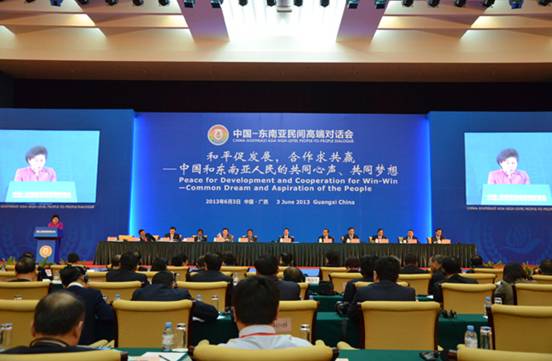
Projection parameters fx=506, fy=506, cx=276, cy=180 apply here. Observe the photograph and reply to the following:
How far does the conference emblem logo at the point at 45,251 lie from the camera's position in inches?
391

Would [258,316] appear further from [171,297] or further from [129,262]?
[129,262]

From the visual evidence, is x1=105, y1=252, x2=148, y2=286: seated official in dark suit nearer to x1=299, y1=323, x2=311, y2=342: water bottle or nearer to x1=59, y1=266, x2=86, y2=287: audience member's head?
x1=59, y1=266, x2=86, y2=287: audience member's head

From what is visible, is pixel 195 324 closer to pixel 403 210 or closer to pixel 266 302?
pixel 266 302

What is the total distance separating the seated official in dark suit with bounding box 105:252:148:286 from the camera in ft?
13.9

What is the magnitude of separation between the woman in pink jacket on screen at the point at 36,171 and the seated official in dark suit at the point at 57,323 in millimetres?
10673

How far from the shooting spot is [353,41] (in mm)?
11531

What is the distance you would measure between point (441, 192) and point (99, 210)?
7.80 m

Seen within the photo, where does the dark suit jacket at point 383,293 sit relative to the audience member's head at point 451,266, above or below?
below

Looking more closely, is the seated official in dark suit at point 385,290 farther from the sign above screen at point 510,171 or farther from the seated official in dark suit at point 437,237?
the sign above screen at point 510,171

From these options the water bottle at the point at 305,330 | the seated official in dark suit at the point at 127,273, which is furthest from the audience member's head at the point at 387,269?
→ the seated official in dark suit at the point at 127,273

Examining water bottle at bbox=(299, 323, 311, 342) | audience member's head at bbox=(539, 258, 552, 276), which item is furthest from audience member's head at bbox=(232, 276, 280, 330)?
audience member's head at bbox=(539, 258, 552, 276)

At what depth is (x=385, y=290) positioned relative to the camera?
2.98 meters

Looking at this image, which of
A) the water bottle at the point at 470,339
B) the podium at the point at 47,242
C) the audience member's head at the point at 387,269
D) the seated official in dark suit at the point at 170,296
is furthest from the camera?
the podium at the point at 47,242

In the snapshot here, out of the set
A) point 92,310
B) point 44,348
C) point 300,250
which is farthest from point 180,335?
point 300,250
